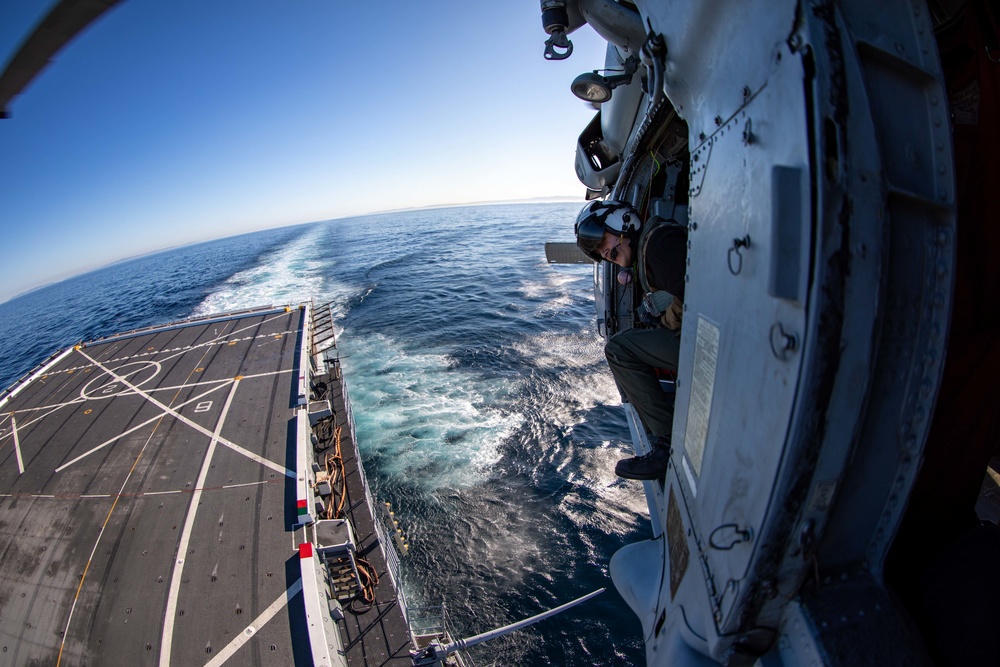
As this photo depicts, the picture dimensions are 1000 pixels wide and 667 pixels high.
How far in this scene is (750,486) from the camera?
2.01m

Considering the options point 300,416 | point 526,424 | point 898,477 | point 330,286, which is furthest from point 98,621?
point 330,286

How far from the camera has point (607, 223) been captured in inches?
184

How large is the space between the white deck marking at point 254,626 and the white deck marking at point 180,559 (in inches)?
42.3

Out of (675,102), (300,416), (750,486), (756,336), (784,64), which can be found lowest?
(300,416)

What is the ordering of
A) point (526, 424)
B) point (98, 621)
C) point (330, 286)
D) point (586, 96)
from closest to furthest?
point (586, 96)
point (98, 621)
point (526, 424)
point (330, 286)

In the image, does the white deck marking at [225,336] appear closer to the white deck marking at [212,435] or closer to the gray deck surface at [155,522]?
the gray deck surface at [155,522]

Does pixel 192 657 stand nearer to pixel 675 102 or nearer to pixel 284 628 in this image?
pixel 284 628

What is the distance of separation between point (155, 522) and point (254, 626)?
549 centimetres

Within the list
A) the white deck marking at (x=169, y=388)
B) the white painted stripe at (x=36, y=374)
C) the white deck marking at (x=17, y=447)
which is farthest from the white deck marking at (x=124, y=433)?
the white painted stripe at (x=36, y=374)

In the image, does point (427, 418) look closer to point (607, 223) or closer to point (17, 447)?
point (607, 223)

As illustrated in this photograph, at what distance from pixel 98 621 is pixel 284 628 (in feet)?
14.7

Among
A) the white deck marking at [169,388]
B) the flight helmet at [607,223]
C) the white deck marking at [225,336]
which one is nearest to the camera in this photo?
the flight helmet at [607,223]

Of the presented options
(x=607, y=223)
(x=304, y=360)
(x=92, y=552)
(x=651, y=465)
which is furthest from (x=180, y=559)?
(x=607, y=223)

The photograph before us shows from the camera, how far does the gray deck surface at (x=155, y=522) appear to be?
920cm
